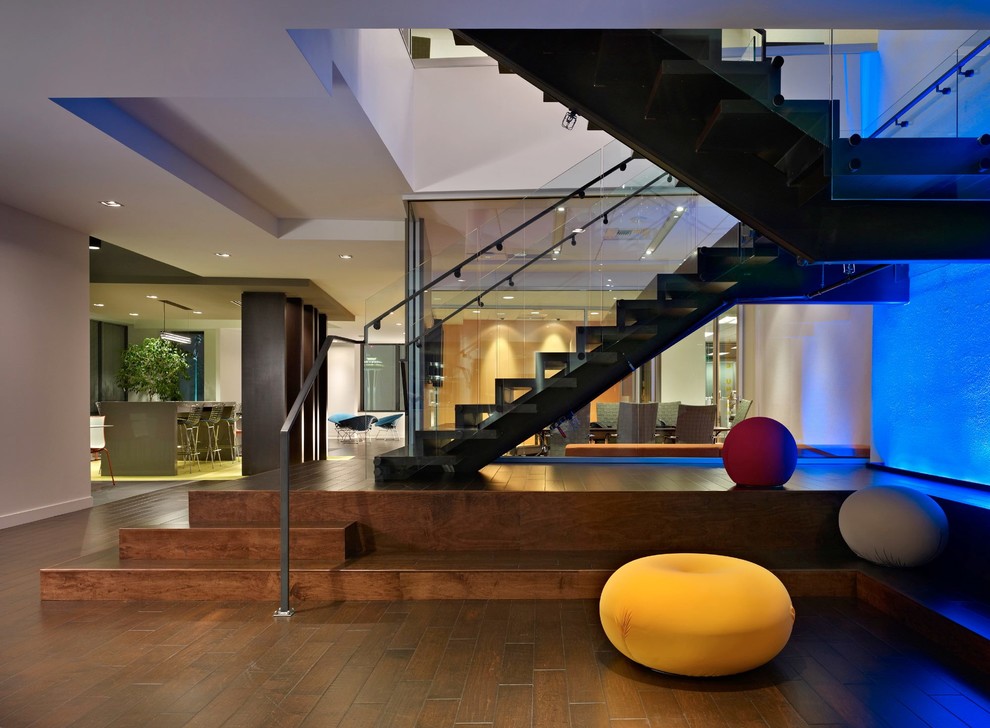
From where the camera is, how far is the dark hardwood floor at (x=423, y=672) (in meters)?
2.67

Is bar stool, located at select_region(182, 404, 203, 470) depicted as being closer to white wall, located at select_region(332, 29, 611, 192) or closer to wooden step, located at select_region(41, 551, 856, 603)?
white wall, located at select_region(332, 29, 611, 192)

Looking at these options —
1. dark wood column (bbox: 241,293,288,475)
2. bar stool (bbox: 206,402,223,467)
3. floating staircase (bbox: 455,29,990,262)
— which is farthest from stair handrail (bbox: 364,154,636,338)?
bar stool (bbox: 206,402,223,467)

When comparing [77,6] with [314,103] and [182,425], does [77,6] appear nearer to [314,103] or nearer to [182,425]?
[314,103]

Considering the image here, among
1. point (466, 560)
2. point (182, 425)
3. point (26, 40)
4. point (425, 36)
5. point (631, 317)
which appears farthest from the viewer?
point (182, 425)

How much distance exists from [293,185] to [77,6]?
3.77m

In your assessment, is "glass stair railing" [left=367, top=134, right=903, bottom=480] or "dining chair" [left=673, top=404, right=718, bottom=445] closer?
"glass stair railing" [left=367, top=134, right=903, bottom=480]

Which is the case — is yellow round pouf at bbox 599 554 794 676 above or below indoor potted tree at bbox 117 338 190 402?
below

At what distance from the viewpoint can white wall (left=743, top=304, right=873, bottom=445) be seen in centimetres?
699

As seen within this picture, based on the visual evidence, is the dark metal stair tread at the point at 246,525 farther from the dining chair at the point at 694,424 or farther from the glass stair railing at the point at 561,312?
the dining chair at the point at 694,424

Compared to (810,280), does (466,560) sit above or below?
below

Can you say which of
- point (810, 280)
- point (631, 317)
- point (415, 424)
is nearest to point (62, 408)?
point (415, 424)

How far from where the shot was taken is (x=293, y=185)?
6938mm

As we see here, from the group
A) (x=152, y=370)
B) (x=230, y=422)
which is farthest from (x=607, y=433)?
(x=230, y=422)

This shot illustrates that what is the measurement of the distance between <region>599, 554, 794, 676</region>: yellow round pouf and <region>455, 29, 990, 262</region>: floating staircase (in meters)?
2.01
